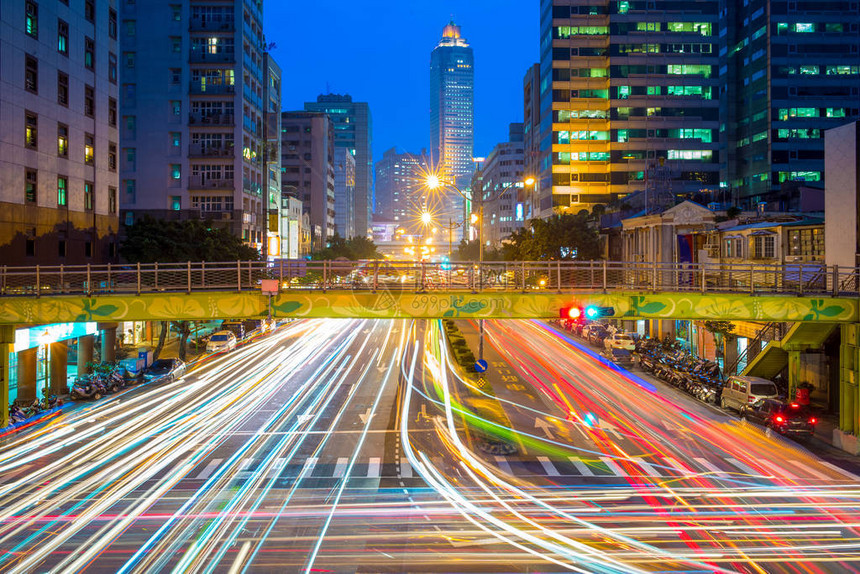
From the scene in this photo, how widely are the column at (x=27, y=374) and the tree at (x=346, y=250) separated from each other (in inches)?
2472

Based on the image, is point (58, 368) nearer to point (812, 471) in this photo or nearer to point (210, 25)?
point (812, 471)

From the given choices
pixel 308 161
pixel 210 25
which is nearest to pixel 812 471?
pixel 210 25

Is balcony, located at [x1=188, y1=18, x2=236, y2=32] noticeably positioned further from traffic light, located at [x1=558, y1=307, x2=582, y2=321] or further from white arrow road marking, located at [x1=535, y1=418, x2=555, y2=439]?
traffic light, located at [x1=558, y1=307, x2=582, y2=321]

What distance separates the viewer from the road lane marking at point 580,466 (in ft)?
74.8

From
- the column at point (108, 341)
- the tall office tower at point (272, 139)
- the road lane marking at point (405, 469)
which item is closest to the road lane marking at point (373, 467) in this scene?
the road lane marking at point (405, 469)

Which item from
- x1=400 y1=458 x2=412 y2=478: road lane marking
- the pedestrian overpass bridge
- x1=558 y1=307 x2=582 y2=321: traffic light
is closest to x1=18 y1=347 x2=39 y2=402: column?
the pedestrian overpass bridge

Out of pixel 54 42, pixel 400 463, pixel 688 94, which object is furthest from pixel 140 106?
pixel 688 94

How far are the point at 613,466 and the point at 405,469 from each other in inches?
288

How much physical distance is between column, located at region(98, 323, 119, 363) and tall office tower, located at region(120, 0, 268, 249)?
2719cm

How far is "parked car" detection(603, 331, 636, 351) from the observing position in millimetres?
50219

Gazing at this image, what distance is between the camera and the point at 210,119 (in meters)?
71.0

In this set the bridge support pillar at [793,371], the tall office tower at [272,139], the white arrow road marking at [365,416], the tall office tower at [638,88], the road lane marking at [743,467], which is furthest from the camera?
the tall office tower at [638,88]

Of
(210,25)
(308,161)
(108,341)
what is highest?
(210,25)

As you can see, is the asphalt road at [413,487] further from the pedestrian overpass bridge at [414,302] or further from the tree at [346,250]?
the tree at [346,250]
